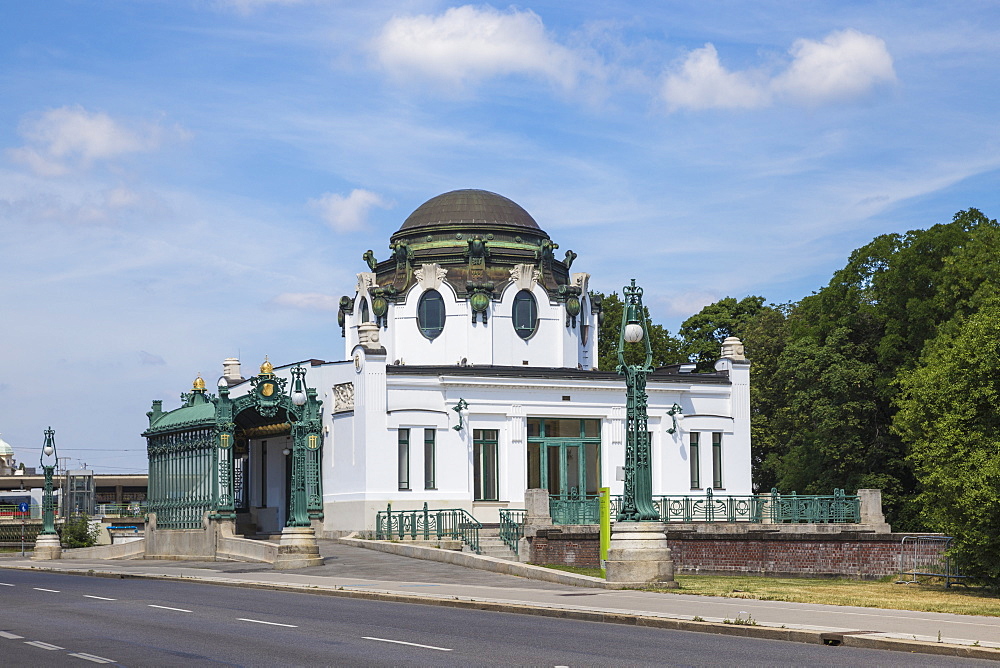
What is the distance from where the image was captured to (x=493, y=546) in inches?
1604

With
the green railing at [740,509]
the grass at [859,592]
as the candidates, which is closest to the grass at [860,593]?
the grass at [859,592]

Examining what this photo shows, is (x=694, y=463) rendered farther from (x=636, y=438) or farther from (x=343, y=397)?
(x=636, y=438)

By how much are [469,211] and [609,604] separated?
3272 cm

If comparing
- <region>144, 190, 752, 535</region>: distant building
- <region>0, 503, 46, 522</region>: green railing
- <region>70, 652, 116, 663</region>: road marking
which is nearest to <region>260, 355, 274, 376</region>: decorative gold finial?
<region>144, 190, 752, 535</region>: distant building

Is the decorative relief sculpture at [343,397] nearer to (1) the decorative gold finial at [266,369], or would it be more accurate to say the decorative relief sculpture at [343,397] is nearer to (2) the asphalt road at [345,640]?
(1) the decorative gold finial at [266,369]

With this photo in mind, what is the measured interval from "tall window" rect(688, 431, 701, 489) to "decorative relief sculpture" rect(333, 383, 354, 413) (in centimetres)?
1304

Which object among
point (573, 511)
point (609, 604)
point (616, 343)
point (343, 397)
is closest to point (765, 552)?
point (573, 511)

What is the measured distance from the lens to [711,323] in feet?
249

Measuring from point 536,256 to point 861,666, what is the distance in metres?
40.2

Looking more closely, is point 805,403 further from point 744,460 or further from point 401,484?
point 401,484

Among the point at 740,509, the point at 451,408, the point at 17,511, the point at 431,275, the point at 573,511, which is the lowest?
the point at 17,511

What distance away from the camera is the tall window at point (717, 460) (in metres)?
52.3

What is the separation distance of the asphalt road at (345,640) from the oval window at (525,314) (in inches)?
1142

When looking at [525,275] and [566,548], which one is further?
[525,275]
